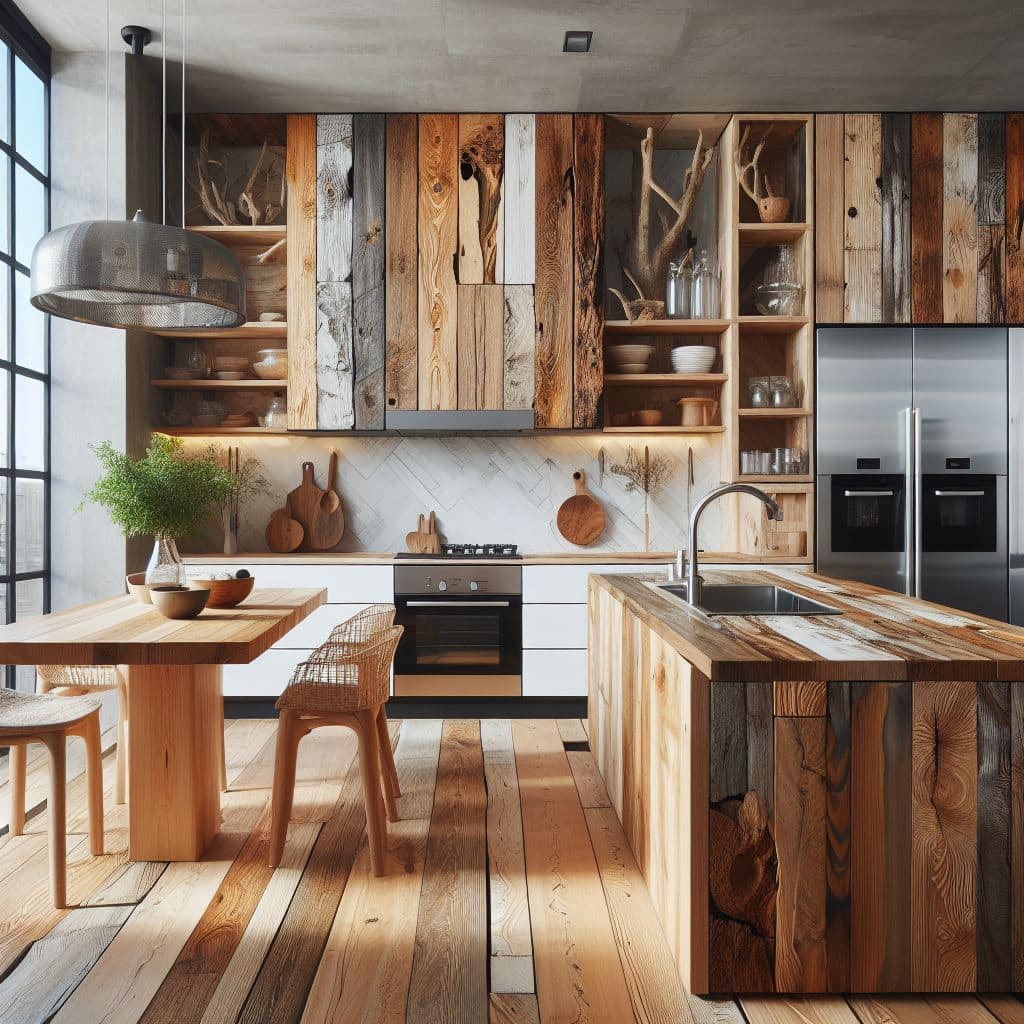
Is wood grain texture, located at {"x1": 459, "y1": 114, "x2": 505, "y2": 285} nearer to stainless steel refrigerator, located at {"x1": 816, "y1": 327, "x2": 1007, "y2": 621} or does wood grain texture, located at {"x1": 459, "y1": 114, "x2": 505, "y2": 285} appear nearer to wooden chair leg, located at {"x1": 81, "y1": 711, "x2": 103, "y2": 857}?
stainless steel refrigerator, located at {"x1": 816, "y1": 327, "x2": 1007, "y2": 621}

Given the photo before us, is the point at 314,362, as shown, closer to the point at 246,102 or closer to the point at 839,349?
the point at 246,102

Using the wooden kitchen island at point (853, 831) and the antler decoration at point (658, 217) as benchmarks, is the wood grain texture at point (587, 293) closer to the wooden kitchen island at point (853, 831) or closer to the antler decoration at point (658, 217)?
the antler decoration at point (658, 217)

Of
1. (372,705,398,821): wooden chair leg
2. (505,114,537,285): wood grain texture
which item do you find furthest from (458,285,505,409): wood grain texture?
(372,705,398,821): wooden chair leg

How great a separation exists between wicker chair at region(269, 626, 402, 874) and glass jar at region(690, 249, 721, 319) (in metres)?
2.74

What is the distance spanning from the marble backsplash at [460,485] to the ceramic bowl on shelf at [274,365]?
0.44 metres

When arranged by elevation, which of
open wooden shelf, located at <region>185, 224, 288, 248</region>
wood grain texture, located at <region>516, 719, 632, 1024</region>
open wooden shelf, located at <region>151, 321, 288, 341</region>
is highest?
open wooden shelf, located at <region>185, 224, 288, 248</region>

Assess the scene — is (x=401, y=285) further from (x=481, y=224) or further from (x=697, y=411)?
(x=697, y=411)

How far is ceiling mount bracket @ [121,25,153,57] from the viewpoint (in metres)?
3.51

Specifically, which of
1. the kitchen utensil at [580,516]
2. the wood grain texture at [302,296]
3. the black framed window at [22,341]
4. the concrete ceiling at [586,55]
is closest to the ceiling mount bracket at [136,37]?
the concrete ceiling at [586,55]

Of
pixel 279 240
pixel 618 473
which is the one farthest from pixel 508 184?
pixel 618 473

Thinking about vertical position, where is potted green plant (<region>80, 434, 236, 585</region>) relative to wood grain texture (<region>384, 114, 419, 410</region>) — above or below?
below

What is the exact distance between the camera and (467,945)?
1.95 m

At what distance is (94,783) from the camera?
240 centimetres

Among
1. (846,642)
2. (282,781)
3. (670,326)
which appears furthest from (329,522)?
(846,642)
